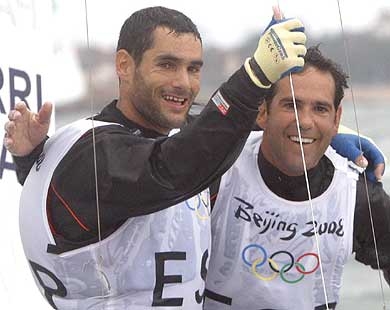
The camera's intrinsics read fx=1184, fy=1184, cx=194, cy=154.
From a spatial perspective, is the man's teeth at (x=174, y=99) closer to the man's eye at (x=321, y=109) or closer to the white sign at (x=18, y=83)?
the man's eye at (x=321, y=109)

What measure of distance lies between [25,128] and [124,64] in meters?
0.12

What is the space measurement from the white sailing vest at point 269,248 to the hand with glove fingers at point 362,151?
0.18 feet

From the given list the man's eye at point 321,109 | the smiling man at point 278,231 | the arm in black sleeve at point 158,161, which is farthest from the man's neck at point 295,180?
the arm in black sleeve at point 158,161

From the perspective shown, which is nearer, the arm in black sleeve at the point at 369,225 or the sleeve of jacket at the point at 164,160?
the sleeve of jacket at the point at 164,160

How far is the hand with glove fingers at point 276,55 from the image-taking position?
1.06 meters

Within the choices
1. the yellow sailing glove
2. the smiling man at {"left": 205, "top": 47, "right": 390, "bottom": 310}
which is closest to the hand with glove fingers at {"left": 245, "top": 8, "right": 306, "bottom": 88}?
the yellow sailing glove

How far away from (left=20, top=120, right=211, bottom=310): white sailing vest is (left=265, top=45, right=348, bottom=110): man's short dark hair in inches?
7.4

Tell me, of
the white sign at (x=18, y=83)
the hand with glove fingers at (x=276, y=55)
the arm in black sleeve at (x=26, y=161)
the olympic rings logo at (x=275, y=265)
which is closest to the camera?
the hand with glove fingers at (x=276, y=55)

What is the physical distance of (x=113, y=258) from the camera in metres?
1.16

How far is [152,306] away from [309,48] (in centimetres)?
32

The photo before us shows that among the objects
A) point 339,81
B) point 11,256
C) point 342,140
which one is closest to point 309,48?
Answer: point 339,81

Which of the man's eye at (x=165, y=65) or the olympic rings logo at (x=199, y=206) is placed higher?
the man's eye at (x=165, y=65)

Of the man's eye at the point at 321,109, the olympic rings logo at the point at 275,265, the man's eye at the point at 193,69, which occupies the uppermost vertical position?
the man's eye at the point at 193,69

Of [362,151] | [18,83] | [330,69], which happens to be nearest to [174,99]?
[330,69]
